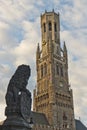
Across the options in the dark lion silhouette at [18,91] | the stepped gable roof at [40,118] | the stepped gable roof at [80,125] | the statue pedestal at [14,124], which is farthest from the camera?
the stepped gable roof at [80,125]

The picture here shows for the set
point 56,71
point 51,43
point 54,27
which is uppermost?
point 54,27

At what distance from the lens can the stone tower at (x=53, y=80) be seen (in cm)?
8719

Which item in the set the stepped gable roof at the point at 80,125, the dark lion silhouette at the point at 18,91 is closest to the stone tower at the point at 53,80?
the stepped gable roof at the point at 80,125

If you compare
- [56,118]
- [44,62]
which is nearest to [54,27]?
[44,62]

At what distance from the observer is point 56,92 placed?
89188mm

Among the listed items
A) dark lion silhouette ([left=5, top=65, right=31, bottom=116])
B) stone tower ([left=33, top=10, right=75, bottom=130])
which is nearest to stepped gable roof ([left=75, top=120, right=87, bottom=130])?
stone tower ([left=33, top=10, right=75, bottom=130])

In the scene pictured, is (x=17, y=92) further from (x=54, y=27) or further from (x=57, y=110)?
(x=54, y=27)

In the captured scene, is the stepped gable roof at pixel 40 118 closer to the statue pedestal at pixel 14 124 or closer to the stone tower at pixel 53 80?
the stone tower at pixel 53 80

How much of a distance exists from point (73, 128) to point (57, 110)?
24.1ft

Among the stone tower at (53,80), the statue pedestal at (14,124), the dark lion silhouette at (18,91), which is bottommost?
the statue pedestal at (14,124)

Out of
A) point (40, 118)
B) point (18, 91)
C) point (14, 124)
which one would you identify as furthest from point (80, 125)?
point (14, 124)

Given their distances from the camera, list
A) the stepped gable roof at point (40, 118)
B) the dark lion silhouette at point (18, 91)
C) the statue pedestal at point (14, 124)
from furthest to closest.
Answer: the stepped gable roof at point (40, 118) → the dark lion silhouette at point (18, 91) → the statue pedestal at point (14, 124)

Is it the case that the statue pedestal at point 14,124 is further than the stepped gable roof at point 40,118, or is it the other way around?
A: the stepped gable roof at point 40,118

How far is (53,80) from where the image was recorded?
90.4 meters
